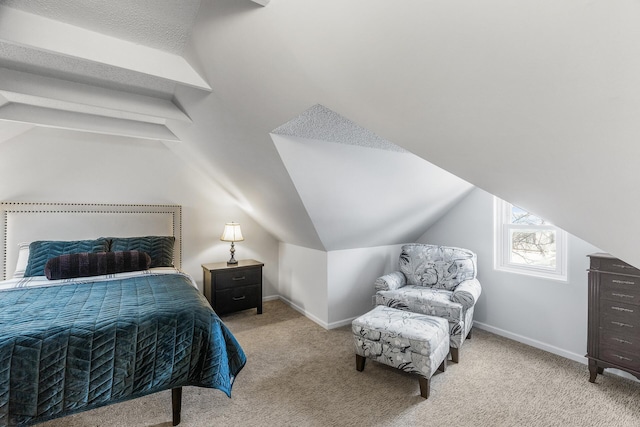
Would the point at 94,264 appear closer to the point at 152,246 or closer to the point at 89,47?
the point at 152,246

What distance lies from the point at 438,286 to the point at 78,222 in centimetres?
396

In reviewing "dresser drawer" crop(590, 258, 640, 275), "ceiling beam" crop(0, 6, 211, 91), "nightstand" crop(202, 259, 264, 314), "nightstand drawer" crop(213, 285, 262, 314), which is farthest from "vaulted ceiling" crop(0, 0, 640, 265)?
"nightstand drawer" crop(213, 285, 262, 314)

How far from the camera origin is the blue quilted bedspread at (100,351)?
1.49 metres

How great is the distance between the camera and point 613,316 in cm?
217

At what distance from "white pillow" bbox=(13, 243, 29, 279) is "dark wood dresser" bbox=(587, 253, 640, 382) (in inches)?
192

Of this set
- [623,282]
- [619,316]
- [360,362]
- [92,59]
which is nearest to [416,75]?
[92,59]

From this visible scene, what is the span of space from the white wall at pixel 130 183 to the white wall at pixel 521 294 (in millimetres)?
2618

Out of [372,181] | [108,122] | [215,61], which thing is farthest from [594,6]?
[108,122]

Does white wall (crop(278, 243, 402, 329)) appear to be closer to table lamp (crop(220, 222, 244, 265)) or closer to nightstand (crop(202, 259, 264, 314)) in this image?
nightstand (crop(202, 259, 264, 314))

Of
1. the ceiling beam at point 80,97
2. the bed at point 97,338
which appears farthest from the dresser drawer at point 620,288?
the ceiling beam at point 80,97

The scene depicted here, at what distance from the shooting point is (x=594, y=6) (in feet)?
2.04

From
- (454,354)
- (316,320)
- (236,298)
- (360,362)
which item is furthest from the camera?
(236,298)

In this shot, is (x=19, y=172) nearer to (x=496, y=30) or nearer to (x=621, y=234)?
(x=496, y=30)

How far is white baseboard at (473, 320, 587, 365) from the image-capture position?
2.60 m
